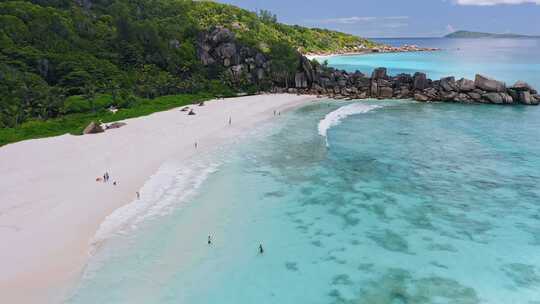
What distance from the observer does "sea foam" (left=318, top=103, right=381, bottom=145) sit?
66200 mm

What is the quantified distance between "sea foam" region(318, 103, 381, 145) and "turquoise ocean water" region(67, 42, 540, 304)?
10.4 metres

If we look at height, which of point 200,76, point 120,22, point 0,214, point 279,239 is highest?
point 120,22

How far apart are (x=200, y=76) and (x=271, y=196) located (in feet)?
238

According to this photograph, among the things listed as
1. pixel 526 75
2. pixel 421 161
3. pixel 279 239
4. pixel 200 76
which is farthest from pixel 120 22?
pixel 526 75

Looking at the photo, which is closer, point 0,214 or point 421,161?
point 0,214

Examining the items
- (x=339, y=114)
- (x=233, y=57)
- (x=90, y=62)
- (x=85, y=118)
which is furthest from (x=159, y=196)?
(x=233, y=57)

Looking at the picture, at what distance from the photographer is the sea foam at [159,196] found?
29906 mm

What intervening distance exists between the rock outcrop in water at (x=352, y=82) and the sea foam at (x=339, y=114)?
39.3ft

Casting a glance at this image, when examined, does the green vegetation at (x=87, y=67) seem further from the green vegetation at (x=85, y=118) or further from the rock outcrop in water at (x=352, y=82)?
the rock outcrop in water at (x=352, y=82)

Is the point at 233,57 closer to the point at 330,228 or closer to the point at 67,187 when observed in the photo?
the point at 67,187

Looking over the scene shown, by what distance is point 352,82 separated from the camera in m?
106

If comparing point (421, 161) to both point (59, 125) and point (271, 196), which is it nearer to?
point (271, 196)

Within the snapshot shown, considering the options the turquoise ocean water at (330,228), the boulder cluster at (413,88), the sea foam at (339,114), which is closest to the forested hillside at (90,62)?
the boulder cluster at (413,88)

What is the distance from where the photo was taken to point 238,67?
109 m
